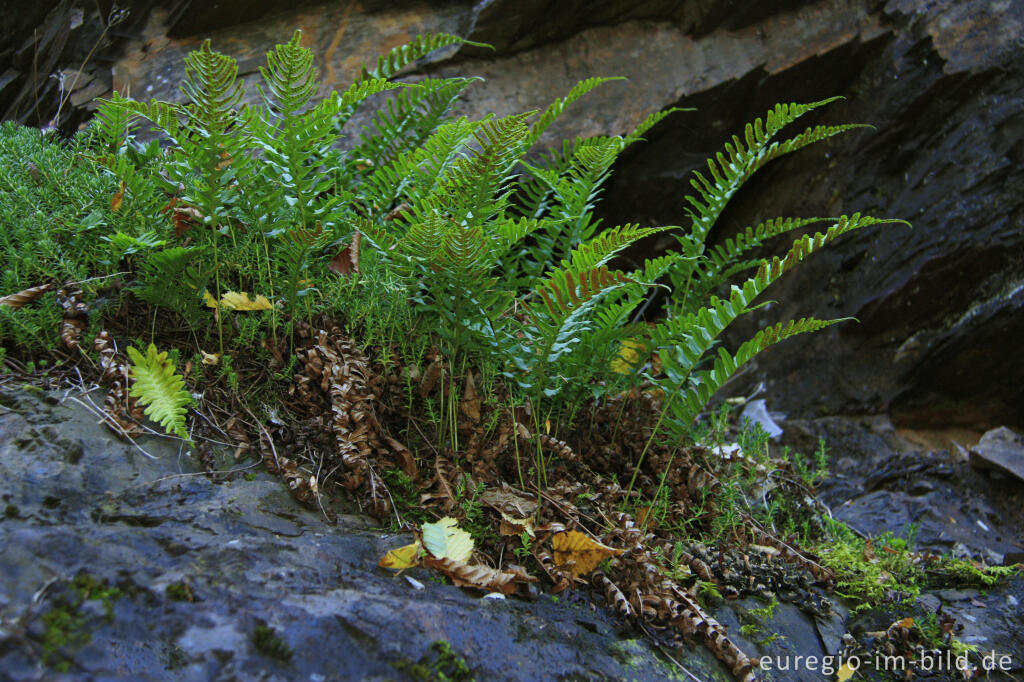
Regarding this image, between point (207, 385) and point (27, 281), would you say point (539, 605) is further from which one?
point (27, 281)

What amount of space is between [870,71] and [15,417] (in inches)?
218

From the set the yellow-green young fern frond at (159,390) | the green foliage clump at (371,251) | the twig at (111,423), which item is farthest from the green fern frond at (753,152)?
the twig at (111,423)

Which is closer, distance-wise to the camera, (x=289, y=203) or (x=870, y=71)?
(x=289, y=203)

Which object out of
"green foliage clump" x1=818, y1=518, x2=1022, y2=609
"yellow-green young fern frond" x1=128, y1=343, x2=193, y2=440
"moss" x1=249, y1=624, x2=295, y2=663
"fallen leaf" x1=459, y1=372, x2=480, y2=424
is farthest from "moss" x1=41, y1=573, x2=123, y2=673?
"green foliage clump" x1=818, y1=518, x2=1022, y2=609

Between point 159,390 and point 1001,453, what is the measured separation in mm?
4420

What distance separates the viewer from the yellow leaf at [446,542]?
1987 millimetres

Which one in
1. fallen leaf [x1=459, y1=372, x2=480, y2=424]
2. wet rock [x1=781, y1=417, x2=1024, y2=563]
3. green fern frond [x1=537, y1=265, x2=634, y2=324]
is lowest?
wet rock [x1=781, y1=417, x2=1024, y2=563]

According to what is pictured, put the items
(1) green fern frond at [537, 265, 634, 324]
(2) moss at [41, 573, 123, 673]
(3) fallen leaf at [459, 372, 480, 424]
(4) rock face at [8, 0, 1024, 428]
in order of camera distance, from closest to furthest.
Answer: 1. (2) moss at [41, 573, 123, 673]
2. (1) green fern frond at [537, 265, 634, 324]
3. (3) fallen leaf at [459, 372, 480, 424]
4. (4) rock face at [8, 0, 1024, 428]

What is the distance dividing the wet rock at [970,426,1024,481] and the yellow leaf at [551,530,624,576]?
3.08 metres

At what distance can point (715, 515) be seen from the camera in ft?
9.29

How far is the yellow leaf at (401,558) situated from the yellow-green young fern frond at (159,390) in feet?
2.13

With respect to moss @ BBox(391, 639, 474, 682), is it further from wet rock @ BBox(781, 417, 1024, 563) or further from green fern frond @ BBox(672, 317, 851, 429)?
wet rock @ BBox(781, 417, 1024, 563)

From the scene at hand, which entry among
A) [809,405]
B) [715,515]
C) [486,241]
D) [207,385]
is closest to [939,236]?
[809,405]

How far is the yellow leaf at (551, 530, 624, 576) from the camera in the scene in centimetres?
216
